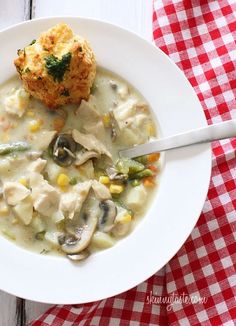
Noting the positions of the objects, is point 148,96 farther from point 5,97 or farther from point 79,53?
point 5,97

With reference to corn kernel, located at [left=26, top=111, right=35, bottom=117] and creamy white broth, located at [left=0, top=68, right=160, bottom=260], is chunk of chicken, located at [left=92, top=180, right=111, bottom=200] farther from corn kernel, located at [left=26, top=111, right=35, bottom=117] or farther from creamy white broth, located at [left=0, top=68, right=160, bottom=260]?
corn kernel, located at [left=26, top=111, right=35, bottom=117]

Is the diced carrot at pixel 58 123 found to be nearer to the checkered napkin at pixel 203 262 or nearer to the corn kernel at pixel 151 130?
the corn kernel at pixel 151 130

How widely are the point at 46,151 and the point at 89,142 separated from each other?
300 mm

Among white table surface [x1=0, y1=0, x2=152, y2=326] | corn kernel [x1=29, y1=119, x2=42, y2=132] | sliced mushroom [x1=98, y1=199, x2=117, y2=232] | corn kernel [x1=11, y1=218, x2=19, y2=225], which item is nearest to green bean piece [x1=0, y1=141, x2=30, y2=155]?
corn kernel [x1=29, y1=119, x2=42, y2=132]

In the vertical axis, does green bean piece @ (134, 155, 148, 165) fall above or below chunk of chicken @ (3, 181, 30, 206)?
below

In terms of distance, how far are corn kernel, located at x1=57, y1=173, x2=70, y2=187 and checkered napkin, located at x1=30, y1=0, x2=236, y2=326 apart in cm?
91

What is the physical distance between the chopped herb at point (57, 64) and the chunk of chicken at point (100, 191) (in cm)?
77

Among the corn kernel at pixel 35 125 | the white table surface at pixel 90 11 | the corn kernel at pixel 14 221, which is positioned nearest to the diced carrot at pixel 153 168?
Answer: the corn kernel at pixel 35 125

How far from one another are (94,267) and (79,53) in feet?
4.52

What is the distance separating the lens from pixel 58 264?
3717 millimetres

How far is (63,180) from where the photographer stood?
3.78 m

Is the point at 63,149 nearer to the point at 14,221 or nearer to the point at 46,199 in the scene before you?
the point at 46,199

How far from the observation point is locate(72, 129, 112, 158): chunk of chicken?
3.79 m

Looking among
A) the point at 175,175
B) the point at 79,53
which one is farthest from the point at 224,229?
the point at 79,53
